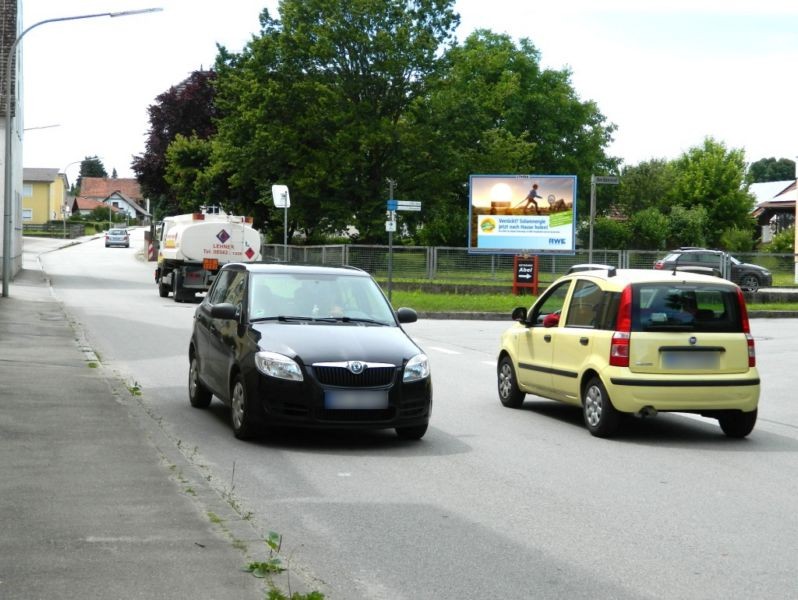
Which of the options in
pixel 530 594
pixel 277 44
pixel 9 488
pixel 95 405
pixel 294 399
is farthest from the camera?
pixel 277 44

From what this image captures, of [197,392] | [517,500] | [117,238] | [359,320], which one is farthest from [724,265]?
[117,238]

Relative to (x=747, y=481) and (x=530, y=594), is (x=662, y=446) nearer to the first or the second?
(x=747, y=481)

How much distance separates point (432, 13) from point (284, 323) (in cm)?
4663

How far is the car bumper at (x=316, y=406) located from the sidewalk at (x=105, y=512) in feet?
2.91

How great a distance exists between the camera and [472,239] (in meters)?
41.2

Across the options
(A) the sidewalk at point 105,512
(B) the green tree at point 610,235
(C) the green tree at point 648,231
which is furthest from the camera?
(C) the green tree at point 648,231

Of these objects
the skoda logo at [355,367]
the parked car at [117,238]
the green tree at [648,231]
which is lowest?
the skoda logo at [355,367]

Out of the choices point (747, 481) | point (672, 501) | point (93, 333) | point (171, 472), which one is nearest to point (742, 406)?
point (747, 481)

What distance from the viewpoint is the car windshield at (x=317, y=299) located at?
10.7 meters

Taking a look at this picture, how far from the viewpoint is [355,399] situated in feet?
31.9

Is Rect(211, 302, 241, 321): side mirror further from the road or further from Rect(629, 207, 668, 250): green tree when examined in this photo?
Rect(629, 207, 668, 250): green tree

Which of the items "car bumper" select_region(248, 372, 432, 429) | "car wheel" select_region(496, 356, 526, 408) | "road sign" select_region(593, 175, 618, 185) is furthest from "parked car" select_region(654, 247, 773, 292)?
"car bumper" select_region(248, 372, 432, 429)

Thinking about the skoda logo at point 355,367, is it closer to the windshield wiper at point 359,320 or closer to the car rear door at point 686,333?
the windshield wiper at point 359,320

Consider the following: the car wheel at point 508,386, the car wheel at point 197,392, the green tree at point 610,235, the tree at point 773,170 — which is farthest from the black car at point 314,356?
the tree at point 773,170
